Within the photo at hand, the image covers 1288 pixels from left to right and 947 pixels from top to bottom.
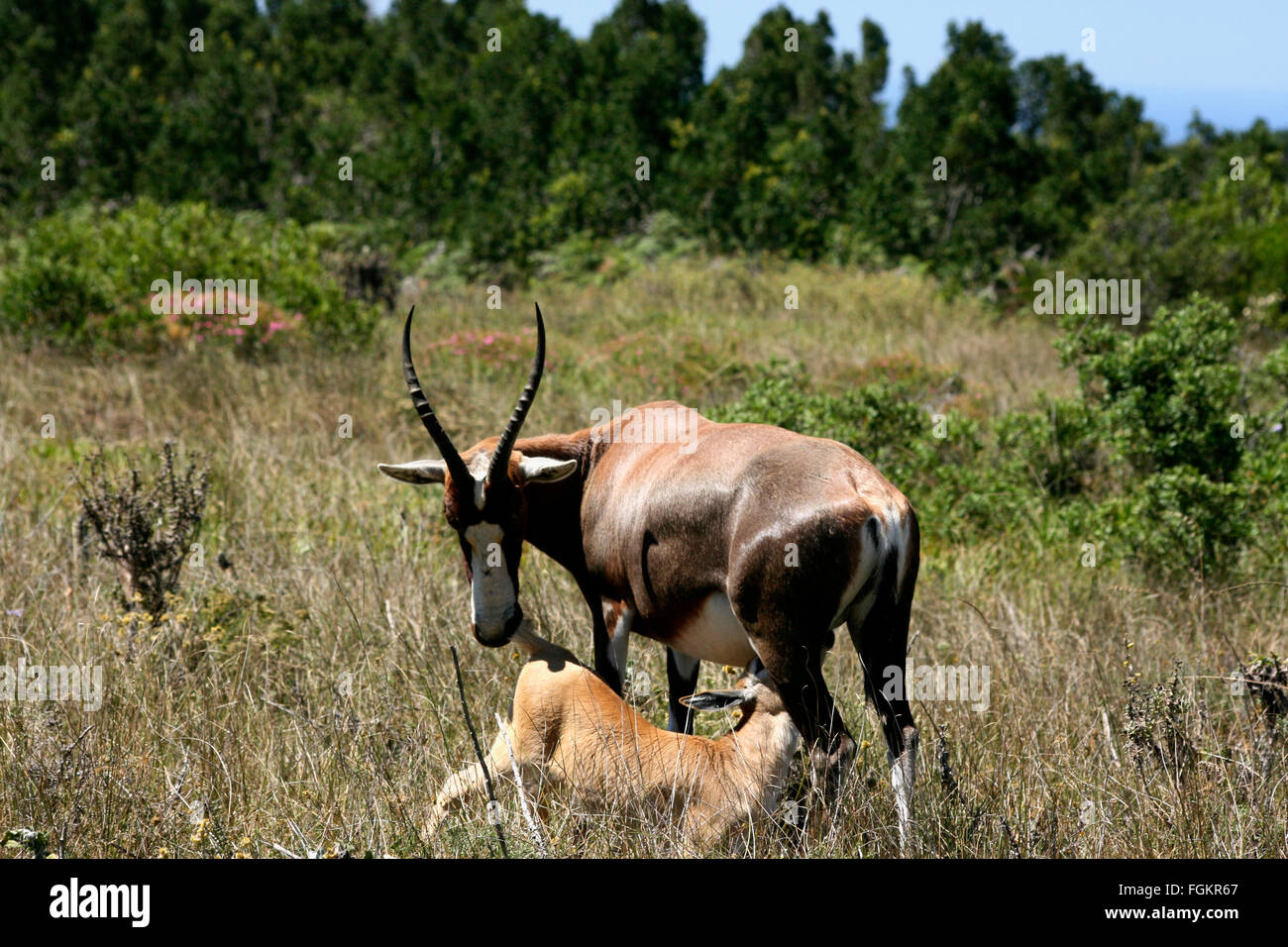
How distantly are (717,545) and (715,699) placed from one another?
0.49 metres

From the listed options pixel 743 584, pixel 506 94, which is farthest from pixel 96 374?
pixel 506 94

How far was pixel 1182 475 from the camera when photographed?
6.69 m

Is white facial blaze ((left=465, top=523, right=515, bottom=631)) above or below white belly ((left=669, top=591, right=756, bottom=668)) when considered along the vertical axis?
above

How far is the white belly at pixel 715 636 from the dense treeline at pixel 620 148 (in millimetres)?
13373

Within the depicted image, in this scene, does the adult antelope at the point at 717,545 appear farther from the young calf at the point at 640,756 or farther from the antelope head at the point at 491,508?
the young calf at the point at 640,756

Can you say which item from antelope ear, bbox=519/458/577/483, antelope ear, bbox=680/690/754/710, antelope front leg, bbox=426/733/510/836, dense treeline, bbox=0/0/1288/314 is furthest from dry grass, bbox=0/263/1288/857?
dense treeline, bbox=0/0/1288/314

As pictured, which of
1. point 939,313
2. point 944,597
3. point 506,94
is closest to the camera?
point 944,597

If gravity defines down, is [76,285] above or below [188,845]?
above

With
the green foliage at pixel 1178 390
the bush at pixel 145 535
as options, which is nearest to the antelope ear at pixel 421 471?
the bush at pixel 145 535

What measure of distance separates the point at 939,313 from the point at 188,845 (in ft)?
48.9

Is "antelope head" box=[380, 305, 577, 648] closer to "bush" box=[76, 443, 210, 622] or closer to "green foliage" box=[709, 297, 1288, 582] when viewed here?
"bush" box=[76, 443, 210, 622]

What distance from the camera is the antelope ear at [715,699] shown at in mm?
3639

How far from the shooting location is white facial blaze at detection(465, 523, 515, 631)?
4.00 metres
